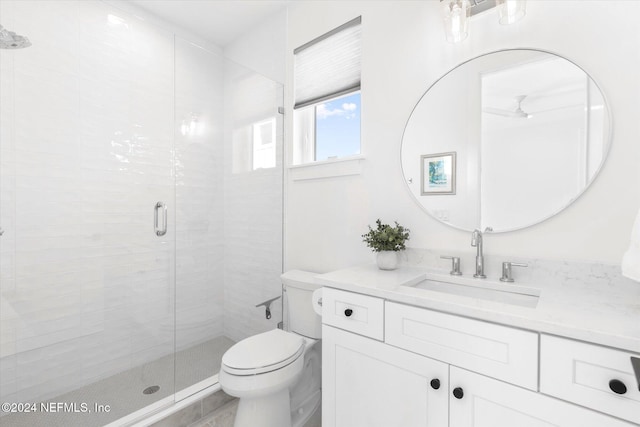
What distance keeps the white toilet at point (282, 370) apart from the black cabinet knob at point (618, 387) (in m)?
1.19

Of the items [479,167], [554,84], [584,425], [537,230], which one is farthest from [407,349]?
[554,84]

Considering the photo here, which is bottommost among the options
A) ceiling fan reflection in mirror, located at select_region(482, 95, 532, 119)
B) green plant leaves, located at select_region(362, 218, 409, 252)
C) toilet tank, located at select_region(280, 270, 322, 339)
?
toilet tank, located at select_region(280, 270, 322, 339)

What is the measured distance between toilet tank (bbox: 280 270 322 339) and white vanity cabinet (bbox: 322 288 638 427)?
1.58 feet

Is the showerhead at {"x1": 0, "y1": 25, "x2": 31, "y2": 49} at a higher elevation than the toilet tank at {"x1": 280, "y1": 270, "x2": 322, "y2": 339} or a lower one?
higher

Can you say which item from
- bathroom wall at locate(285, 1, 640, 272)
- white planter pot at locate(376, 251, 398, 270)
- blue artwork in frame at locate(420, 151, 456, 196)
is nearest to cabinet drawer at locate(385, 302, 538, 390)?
white planter pot at locate(376, 251, 398, 270)

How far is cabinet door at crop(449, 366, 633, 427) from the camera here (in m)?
0.76

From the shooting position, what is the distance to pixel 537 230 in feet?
4.11

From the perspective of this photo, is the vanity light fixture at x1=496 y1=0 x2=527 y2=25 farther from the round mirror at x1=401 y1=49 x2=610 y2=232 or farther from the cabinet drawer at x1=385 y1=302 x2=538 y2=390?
the cabinet drawer at x1=385 y1=302 x2=538 y2=390

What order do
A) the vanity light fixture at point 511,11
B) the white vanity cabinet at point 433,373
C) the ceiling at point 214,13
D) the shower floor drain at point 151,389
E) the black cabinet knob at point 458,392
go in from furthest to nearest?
the ceiling at point 214,13 → the shower floor drain at point 151,389 → the vanity light fixture at point 511,11 → the black cabinet knob at point 458,392 → the white vanity cabinet at point 433,373

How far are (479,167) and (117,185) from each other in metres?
2.12

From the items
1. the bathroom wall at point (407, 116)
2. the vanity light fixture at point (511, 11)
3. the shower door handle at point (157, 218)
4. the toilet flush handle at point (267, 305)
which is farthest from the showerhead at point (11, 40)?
the vanity light fixture at point (511, 11)

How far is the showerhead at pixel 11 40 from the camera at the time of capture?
5.05 ft

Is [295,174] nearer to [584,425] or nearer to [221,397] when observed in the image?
[221,397]

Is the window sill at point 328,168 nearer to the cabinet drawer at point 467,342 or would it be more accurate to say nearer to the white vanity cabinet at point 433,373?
the white vanity cabinet at point 433,373
